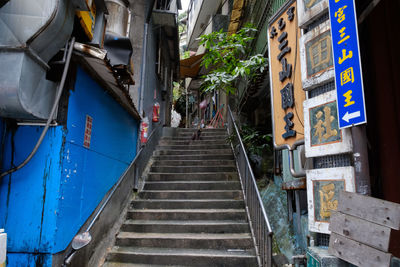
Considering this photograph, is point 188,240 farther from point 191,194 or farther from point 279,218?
point 279,218

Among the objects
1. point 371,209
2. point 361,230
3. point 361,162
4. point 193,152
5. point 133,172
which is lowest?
point 361,230

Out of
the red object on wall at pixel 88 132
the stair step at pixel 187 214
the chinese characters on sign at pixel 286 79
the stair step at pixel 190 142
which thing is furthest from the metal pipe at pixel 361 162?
the stair step at pixel 190 142

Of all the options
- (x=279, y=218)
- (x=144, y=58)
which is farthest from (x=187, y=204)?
(x=144, y=58)

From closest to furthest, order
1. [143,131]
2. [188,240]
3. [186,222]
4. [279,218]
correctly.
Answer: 1. [188,240]
2. [186,222]
3. [279,218]
4. [143,131]

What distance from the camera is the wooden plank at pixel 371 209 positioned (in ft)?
6.93

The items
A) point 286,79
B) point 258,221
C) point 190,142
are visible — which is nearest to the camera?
point 286,79

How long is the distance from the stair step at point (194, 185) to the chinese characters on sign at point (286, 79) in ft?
8.71

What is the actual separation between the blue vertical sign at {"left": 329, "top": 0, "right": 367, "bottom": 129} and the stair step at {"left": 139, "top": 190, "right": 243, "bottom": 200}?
12.4 feet

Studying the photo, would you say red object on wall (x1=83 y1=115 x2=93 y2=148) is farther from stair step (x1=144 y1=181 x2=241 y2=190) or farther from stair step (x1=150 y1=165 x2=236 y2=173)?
stair step (x1=150 y1=165 x2=236 y2=173)

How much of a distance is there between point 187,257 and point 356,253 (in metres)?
2.86

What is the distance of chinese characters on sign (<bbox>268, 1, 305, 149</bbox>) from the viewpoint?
3.60 m

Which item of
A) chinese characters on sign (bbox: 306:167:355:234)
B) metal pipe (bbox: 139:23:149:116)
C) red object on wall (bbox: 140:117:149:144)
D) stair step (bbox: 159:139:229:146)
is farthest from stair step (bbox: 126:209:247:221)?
stair step (bbox: 159:139:229:146)

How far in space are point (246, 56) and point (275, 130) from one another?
16.5 ft

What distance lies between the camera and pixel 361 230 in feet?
7.56
